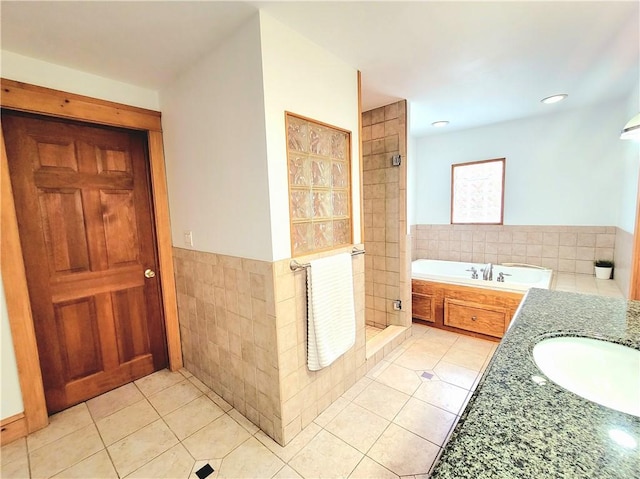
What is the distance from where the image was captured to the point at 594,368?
102 cm

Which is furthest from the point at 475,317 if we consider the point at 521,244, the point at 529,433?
the point at 529,433

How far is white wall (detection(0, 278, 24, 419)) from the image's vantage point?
1.71 meters

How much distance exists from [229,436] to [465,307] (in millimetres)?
2459

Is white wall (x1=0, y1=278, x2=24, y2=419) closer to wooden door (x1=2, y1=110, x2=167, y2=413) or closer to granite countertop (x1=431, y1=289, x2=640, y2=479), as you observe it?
wooden door (x1=2, y1=110, x2=167, y2=413)

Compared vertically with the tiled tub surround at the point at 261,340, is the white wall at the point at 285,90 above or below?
above

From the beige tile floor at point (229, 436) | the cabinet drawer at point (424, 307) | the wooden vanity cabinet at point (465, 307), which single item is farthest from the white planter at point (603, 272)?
the beige tile floor at point (229, 436)

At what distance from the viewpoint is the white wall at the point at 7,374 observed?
1705 millimetres

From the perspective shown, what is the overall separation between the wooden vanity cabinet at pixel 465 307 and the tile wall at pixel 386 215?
39 centimetres

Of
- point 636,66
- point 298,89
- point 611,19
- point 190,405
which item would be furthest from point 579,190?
point 190,405

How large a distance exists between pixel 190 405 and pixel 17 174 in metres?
1.88

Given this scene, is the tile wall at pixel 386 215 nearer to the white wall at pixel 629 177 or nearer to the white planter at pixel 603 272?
the white wall at pixel 629 177

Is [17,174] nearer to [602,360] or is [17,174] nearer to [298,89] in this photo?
[298,89]

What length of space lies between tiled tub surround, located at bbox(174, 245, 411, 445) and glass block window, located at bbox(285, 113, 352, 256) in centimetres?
13

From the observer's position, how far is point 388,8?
1395 millimetres
